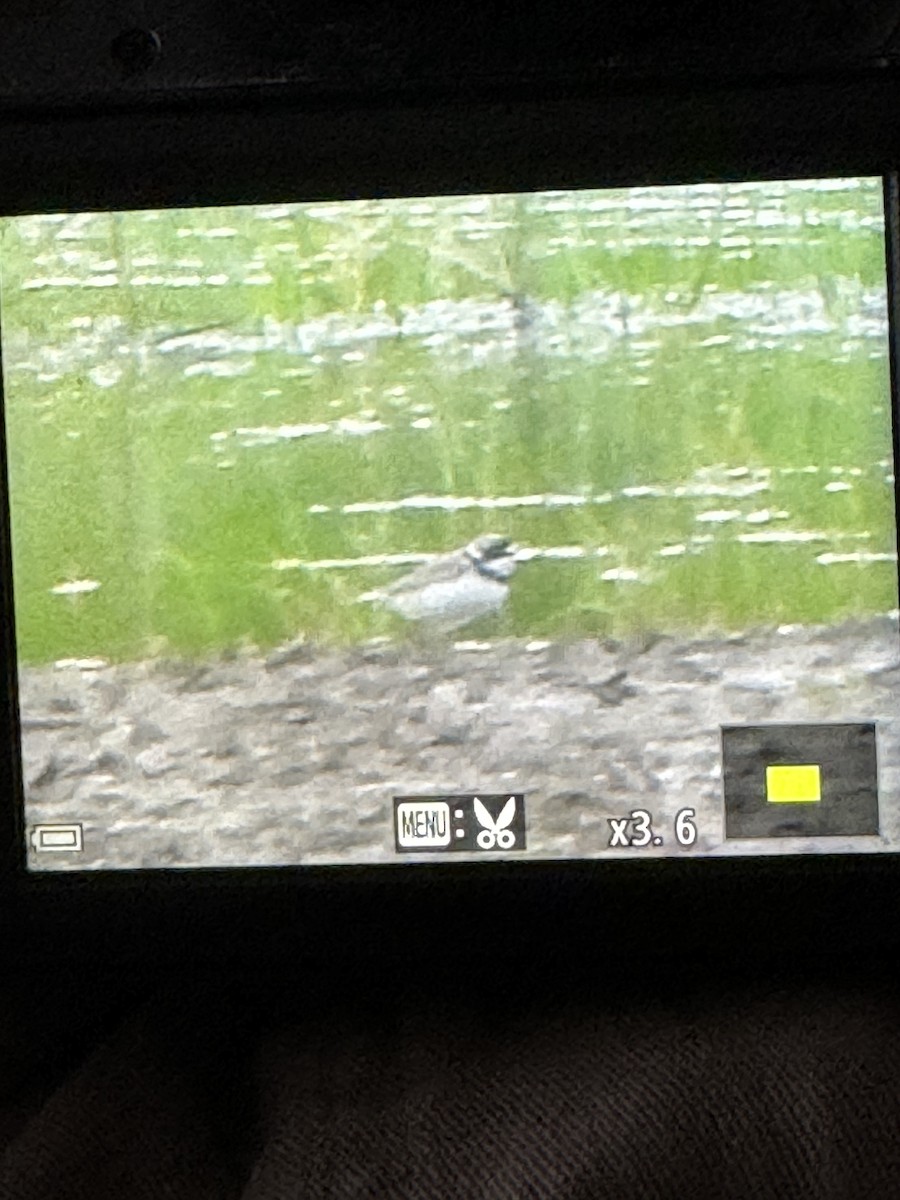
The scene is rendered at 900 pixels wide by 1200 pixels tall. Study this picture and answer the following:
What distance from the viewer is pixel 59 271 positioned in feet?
1.74

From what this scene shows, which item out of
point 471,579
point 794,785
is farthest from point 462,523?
point 794,785

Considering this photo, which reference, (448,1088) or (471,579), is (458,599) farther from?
(448,1088)

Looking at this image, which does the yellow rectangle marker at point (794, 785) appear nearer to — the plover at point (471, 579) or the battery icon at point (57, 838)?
the plover at point (471, 579)

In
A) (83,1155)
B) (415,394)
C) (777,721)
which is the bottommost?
(83,1155)

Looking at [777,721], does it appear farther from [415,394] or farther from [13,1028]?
[13,1028]

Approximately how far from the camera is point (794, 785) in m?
0.53

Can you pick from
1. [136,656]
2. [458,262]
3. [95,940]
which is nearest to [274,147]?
[458,262]

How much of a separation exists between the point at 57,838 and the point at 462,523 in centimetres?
18

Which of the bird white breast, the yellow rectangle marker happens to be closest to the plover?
the bird white breast

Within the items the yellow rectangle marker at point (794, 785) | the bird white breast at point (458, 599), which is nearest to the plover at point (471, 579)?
the bird white breast at point (458, 599)

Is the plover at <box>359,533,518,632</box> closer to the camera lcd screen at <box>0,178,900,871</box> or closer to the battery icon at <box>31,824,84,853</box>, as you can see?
the camera lcd screen at <box>0,178,900,871</box>

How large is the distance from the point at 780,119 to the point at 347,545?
21cm

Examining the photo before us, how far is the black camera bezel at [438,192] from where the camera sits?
0.52 m

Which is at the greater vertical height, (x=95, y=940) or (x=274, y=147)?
(x=274, y=147)
